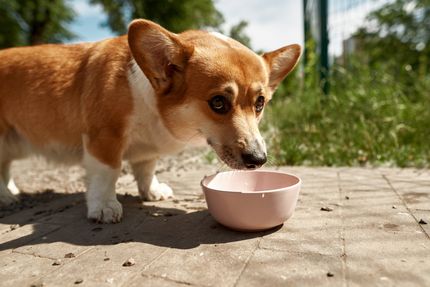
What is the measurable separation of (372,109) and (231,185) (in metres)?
2.72

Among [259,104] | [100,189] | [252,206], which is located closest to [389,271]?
[252,206]

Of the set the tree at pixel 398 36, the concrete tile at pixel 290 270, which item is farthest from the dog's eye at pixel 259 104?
the tree at pixel 398 36

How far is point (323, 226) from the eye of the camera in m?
2.13

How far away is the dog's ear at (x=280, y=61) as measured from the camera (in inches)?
104

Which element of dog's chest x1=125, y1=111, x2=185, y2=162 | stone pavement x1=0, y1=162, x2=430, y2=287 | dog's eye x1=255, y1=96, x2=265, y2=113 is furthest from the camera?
dog's chest x1=125, y1=111, x2=185, y2=162

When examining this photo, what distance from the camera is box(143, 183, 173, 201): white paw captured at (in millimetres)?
2932

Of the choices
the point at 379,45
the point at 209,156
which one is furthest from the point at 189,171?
the point at 379,45

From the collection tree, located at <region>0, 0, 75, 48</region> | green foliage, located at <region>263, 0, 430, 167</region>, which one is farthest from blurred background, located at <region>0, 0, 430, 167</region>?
tree, located at <region>0, 0, 75, 48</region>

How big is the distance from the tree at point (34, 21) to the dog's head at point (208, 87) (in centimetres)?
1602

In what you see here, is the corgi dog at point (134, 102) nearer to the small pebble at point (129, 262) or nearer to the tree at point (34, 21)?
the small pebble at point (129, 262)

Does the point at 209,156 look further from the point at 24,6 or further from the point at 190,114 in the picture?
the point at 24,6

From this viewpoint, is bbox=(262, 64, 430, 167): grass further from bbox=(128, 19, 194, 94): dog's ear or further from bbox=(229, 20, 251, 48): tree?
bbox=(229, 20, 251, 48): tree

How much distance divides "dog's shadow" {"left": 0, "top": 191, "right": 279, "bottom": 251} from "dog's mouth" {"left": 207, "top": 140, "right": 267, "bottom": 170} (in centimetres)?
35

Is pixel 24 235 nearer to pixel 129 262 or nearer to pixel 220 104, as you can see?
pixel 129 262
